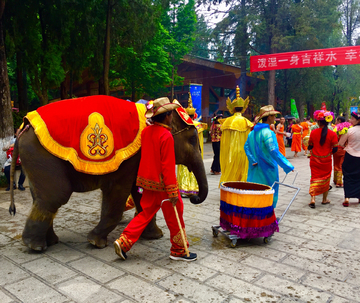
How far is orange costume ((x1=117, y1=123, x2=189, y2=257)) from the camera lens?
3.12 meters

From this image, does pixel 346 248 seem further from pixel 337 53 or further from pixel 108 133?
pixel 337 53

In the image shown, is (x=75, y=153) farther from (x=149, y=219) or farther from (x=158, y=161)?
(x=149, y=219)

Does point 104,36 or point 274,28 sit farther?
point 274,28

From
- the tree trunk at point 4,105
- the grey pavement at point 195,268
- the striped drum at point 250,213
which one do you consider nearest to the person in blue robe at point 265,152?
the grey pavement at point 195,268

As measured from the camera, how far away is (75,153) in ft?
11.1

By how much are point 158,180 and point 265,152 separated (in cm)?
204

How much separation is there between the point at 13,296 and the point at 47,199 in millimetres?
1036

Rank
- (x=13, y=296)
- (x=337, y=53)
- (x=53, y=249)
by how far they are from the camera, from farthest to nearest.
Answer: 1. (x=337, y=53)
2. (x=53, y=249)
3. (x=13, y=296)

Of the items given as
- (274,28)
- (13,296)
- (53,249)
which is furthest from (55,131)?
(274,28)

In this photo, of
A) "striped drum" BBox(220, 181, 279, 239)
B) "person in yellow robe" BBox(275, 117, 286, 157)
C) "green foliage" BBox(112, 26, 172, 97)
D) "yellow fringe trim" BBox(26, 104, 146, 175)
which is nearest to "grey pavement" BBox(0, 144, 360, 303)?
"striped drum" BBox(220, 181, 279, 239)

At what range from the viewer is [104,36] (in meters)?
10.8

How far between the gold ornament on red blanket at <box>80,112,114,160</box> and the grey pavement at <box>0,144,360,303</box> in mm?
1085

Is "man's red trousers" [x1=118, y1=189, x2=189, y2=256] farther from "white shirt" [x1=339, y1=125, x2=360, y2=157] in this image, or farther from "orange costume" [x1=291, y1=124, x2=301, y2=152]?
"orange costume" [x1=291, y1=124, x2=301, y2=152]

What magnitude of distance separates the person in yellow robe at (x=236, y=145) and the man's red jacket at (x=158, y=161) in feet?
10.4
